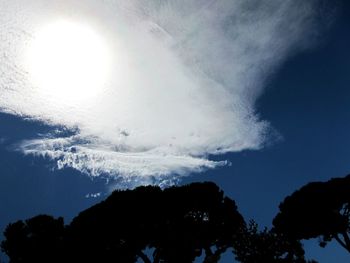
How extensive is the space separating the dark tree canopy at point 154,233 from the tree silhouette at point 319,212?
1978mm

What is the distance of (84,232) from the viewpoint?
34312 millimetres

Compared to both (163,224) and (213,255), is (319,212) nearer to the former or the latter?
(213,255)

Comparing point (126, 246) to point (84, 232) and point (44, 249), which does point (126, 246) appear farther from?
point (44, 249)

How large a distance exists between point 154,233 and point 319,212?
17.1 meters

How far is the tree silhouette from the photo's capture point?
32344 mm

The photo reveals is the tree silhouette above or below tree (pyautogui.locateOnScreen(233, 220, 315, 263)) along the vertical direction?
above

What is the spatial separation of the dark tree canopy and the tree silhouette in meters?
1.98

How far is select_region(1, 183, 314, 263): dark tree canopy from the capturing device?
3194 centimetres

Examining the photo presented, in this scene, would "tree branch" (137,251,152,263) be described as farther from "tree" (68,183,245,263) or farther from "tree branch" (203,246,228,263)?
"tree branch" (203,246,228,263)

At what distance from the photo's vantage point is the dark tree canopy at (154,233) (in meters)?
31.9

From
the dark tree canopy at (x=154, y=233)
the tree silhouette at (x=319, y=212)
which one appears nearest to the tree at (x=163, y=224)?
the dark tree canopy at (x=154, y=233)

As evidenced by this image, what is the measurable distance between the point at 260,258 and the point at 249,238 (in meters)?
1.92

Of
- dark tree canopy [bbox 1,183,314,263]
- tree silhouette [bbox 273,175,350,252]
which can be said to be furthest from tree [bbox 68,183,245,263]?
tree silhouette [bbox 273,175,350,252]

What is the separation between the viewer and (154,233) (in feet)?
106
